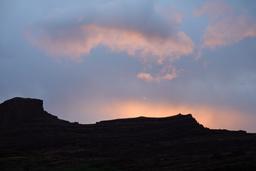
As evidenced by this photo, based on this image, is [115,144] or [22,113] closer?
[115,144]

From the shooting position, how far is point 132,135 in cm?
9294

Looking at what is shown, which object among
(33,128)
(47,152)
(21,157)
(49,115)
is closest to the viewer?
(21,157)

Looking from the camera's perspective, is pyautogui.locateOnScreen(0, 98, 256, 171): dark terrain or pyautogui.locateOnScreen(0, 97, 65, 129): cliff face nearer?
pyautogui.locateOnScreen(0, 98, 256, 171): dark terrain

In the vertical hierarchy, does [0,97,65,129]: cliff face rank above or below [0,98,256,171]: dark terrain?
above

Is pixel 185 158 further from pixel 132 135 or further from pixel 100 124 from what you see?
pixel 100 124

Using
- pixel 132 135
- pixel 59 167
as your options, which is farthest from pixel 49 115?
pixel 59 167

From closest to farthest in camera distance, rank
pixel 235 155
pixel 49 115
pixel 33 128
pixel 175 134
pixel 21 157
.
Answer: pixel 235 155 < pixel 21 157 < pixel 175 134 < pixel 33 128 < pixel 49 115

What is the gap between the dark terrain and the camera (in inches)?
2479

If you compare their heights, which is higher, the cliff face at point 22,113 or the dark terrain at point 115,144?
the cliff face at point 22,113

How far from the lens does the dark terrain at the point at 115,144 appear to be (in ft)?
207

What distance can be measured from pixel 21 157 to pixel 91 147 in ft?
43.9

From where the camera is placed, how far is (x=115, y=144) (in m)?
86.3

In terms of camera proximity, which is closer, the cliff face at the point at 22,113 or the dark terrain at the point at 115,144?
the dark terrain at the point at 115,144

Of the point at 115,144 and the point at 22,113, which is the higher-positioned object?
the point at 22,113
